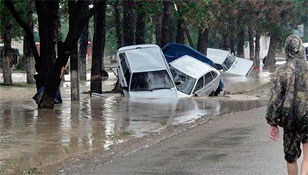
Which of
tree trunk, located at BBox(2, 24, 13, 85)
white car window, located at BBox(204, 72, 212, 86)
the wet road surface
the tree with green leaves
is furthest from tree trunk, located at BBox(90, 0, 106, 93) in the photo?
the wet road surface

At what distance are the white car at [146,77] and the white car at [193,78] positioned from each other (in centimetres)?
140

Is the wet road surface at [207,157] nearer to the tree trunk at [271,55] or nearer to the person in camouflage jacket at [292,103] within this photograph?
the person in camouflage jacket at [292,103]

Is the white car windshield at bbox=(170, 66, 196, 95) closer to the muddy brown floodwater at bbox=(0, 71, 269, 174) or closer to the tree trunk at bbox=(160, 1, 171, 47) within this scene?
the muddy brown floodwater at bbox=(0, 71, 269, 174)

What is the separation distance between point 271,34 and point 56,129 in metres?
45.0

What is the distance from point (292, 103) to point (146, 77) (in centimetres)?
2073

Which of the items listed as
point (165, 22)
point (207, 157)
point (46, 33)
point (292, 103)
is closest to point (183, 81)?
point (165, 22)

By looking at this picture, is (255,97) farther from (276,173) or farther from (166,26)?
(276,173)

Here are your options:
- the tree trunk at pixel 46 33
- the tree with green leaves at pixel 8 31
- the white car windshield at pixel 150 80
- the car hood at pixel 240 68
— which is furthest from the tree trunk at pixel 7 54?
the car hood at pixel 240 68

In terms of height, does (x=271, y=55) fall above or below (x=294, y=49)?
below

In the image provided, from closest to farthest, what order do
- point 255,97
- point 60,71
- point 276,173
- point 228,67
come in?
point 276,173 < point 60,71 < point 255,97 < point 228,67

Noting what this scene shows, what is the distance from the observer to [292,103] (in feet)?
25.8

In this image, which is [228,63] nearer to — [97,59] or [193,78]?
[193,78]

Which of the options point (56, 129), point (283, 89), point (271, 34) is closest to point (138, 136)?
point (56, 129)

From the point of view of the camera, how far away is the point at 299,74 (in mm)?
7969
